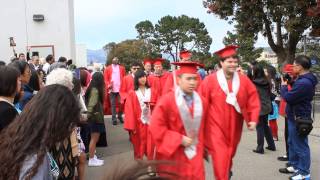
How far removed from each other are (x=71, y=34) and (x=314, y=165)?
47.1 ft

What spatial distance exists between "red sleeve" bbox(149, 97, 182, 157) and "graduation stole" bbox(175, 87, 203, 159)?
126 mm

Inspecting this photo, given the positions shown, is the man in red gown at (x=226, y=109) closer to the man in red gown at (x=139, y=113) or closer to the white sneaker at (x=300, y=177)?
the white sneaker at (x=300, y=177)

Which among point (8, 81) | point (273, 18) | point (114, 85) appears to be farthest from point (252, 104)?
point (273, 18)

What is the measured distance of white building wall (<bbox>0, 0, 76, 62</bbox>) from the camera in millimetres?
19219

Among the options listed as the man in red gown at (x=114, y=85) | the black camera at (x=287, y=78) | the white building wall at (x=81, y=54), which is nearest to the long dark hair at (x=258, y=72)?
the black camera at (x=287, y=78)

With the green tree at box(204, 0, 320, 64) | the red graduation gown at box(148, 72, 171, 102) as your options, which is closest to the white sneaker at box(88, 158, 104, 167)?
the red graduation gown at box(148, 72, 171, 102)

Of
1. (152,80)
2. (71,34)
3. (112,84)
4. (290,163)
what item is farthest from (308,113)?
(71,34)

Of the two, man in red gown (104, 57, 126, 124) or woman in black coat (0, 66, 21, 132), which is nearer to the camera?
woman in black coat (0, 66, 21, 132)

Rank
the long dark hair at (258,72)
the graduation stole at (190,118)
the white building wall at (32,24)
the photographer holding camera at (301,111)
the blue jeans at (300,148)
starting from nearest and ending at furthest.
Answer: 1. the graduation stole at (190,118)
2. the photographer holding camera at (301,111)
3. the blue jeans at (300,148)
4. the long dark hair at (258,72)
5. the white building wall at (32,24)

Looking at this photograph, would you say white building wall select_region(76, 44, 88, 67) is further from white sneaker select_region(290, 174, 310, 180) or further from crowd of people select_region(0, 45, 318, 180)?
white sneaker select_region(290, 174, 310, 180)

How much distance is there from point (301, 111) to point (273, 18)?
12016 millimetres

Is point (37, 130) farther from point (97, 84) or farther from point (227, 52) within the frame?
point (97, 84)

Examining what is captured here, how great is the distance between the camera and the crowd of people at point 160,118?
2.50m

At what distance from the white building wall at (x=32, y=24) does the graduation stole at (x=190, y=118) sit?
15.3 meters
